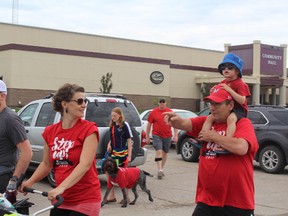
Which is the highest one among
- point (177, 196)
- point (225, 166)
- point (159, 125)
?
point (225, 166)

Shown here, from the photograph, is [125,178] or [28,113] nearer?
[125,178]

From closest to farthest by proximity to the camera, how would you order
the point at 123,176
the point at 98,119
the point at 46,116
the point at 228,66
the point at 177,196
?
the point at 228,66
the point at 123,176
the point at 177,196
the point at 98,119
the point at 46,116

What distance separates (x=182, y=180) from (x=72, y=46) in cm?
3544

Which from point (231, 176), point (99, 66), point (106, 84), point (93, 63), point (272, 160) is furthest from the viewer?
point (99, 66)

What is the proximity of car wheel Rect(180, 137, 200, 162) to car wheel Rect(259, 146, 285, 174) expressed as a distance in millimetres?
2297

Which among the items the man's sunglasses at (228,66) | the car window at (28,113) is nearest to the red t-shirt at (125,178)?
the car window at (28,113)

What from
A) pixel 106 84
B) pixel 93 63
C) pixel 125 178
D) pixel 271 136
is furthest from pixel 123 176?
pixel 93 63

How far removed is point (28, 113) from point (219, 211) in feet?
26.0

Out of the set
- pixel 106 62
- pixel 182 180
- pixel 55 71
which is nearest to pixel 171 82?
pixel 106 62

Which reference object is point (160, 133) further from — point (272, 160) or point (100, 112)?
point (272, 160)

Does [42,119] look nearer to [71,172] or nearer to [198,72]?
[71,172]

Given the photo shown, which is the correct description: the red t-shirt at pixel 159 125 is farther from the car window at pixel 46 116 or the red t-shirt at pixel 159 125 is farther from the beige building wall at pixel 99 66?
the beige building wall at pixel 99 66

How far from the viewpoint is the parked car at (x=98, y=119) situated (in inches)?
360

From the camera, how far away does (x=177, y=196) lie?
9.16 meters
